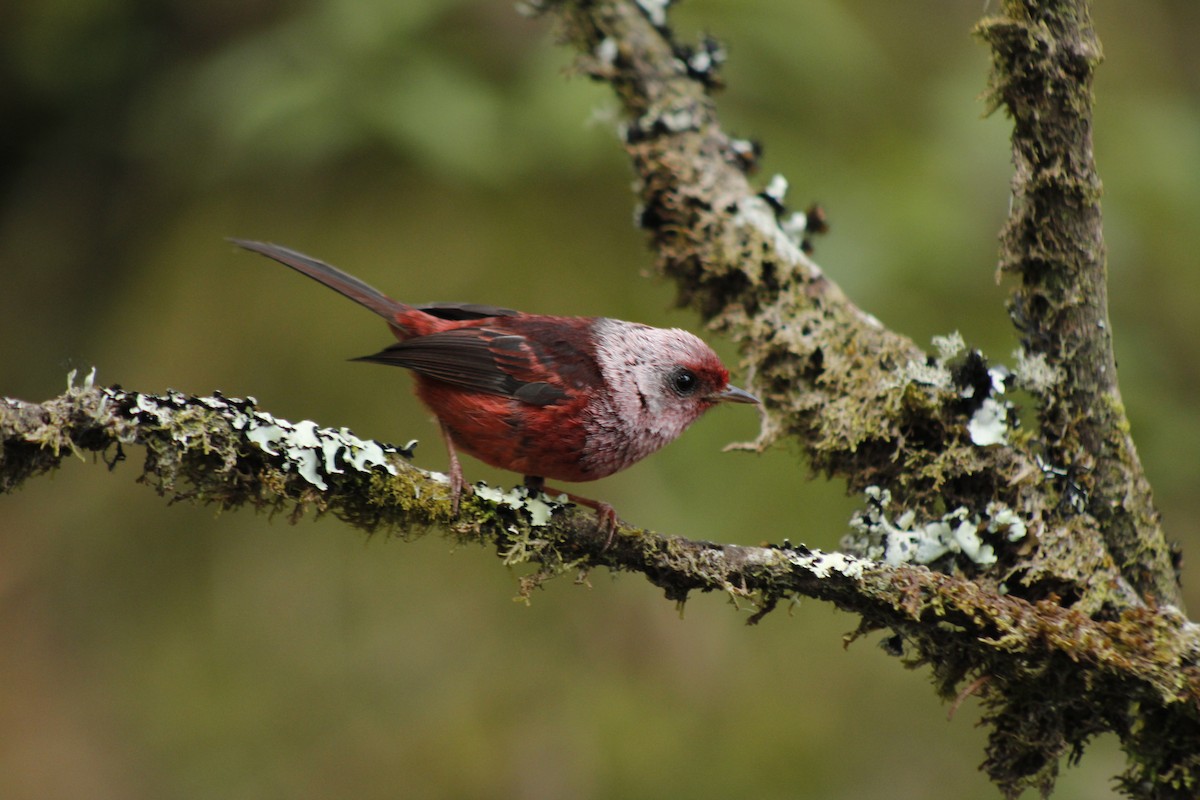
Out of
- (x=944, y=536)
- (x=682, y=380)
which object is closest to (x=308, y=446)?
(x=682, y=380)

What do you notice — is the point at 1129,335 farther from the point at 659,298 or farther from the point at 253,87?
the point at 253,87

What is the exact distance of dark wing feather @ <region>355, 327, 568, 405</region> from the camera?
362 centimetres

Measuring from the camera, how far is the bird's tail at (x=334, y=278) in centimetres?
381

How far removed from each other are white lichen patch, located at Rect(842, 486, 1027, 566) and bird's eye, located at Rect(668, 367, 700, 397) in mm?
1067

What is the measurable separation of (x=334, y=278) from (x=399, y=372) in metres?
0.87

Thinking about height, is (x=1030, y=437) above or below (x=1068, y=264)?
below

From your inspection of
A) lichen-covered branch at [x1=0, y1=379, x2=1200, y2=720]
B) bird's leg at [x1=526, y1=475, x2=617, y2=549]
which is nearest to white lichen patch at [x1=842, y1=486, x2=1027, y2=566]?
lichen-covered branch at [x1=0, y1=379, x2=1200, y2=720]

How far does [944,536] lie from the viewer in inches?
115

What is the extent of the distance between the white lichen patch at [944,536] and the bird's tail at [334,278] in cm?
206

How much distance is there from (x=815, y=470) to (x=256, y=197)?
2.93m

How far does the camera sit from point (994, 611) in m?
2.63

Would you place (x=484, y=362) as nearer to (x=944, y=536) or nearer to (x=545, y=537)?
(x=545, y=537)

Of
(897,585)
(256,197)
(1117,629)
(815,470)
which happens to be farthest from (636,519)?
(256,197)

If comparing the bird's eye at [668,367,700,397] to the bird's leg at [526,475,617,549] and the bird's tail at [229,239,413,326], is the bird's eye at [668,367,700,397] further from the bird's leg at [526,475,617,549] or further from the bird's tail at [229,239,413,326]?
the bird's tail at [229,239,413,326]
